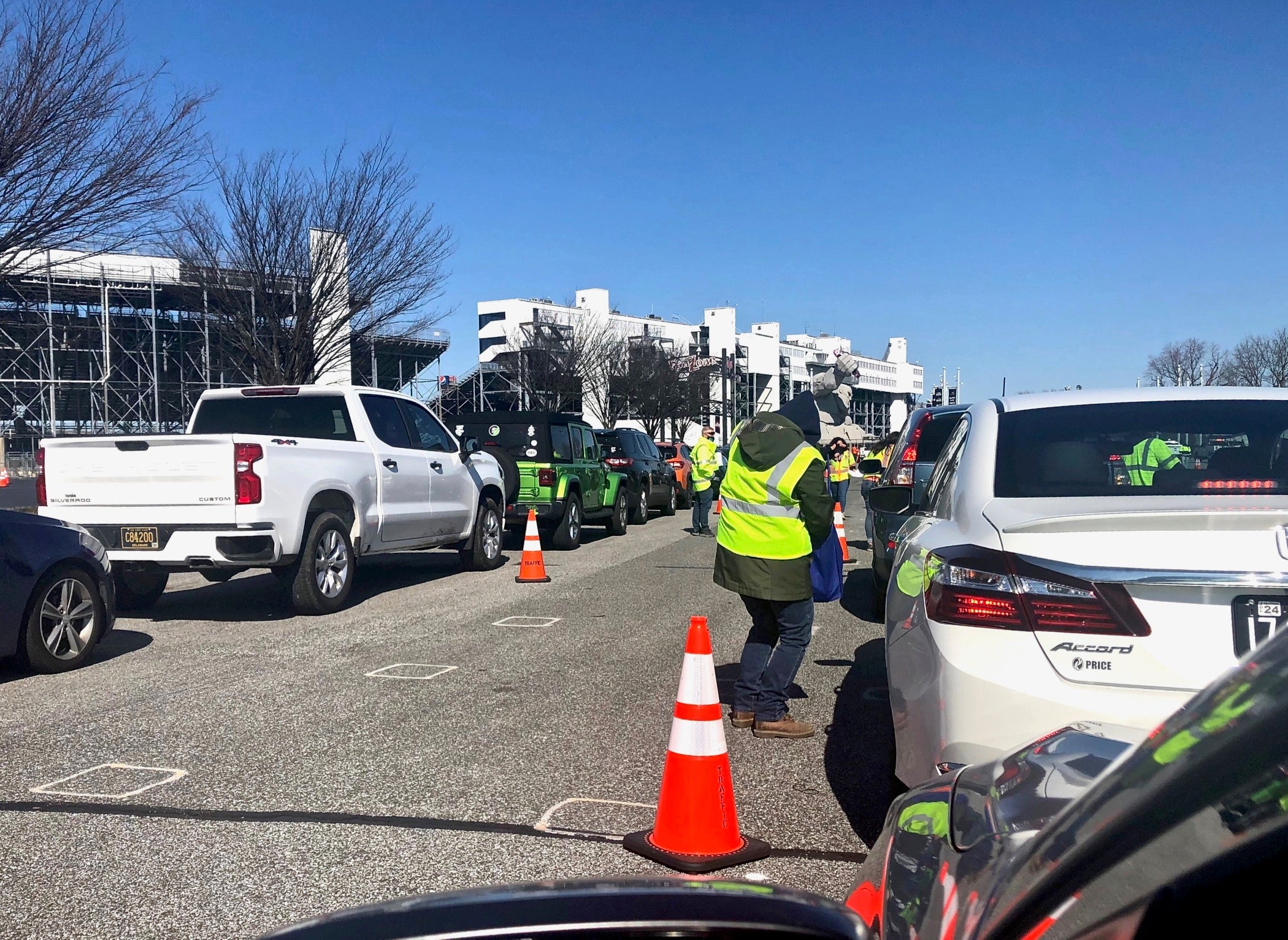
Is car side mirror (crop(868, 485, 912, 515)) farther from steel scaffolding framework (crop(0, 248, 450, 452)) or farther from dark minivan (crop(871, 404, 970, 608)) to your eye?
steel scaffolding framework (crop(0, 248, 450, 452))

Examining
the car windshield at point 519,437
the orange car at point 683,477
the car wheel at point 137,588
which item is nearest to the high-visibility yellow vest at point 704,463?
the car windshield at point 519,437

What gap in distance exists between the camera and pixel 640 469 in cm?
2094

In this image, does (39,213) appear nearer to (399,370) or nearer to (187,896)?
(187,896)

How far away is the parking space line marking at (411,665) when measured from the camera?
7203 millimetres

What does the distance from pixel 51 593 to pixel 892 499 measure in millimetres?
5358

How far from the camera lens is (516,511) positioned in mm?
15414

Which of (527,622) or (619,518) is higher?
(619,518)

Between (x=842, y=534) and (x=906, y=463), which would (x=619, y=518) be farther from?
(x=906, y=463)

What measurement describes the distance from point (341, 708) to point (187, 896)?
2691mm

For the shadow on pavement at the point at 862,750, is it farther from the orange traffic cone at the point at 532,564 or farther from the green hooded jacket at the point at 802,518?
the orange traffic cone at the point at 532,564

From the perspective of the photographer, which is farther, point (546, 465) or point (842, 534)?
point (546, 465)

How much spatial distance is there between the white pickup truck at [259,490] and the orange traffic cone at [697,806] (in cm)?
585

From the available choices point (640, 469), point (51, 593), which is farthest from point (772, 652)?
point (640, 469)

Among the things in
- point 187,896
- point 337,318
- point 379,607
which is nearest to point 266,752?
point 187,896
